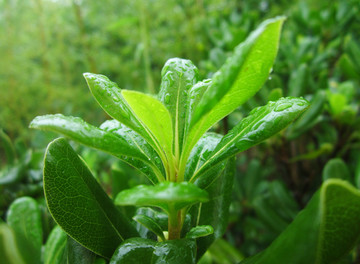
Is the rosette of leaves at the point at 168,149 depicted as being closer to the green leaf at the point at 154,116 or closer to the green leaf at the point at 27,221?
the green leaf at the point at 154,116

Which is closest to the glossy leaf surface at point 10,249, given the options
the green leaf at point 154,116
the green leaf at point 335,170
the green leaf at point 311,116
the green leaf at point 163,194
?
the green leaf at point 163,194

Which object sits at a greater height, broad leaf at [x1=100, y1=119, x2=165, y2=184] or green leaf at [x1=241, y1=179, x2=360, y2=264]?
broad leaf at [x1=100, y1=119, x2=165, y2=184]

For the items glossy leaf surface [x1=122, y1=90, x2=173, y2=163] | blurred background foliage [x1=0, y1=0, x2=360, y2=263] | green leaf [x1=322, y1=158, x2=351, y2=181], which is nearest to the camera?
glossy leaf surface [x1=122, y1=90, x2=173, y2=163]

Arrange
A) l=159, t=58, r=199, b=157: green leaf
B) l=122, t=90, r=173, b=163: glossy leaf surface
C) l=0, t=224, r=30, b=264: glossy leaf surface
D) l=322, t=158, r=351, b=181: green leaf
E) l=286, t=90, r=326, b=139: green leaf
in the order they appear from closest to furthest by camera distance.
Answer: l=0, t=224, r=30, b=264: glossy leaf surface < l=122, t=90, r=173, b=163: glossy leaf surface < l=159, t=58, r=199, b=157: green leaf < l=322, t=158, r=351, b=181: green leaf < l=286, t=90, r=326, b=139: green leaf

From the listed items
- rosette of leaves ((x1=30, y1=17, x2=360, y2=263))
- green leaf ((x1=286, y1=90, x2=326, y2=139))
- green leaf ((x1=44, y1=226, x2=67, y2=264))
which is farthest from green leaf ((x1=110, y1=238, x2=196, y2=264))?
green leaf ((x1=286, y1=90, x2=326, y2=139))

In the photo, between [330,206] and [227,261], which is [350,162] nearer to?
[227,261]

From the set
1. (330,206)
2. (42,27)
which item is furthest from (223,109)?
(42,27)

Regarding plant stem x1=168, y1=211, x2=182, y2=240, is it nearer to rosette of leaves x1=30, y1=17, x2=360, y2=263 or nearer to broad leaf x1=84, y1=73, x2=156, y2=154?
rosette of leaves x1=30, y1=17, x2=360, y2=263

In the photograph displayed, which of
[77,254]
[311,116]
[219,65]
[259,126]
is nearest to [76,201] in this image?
[77,254]
